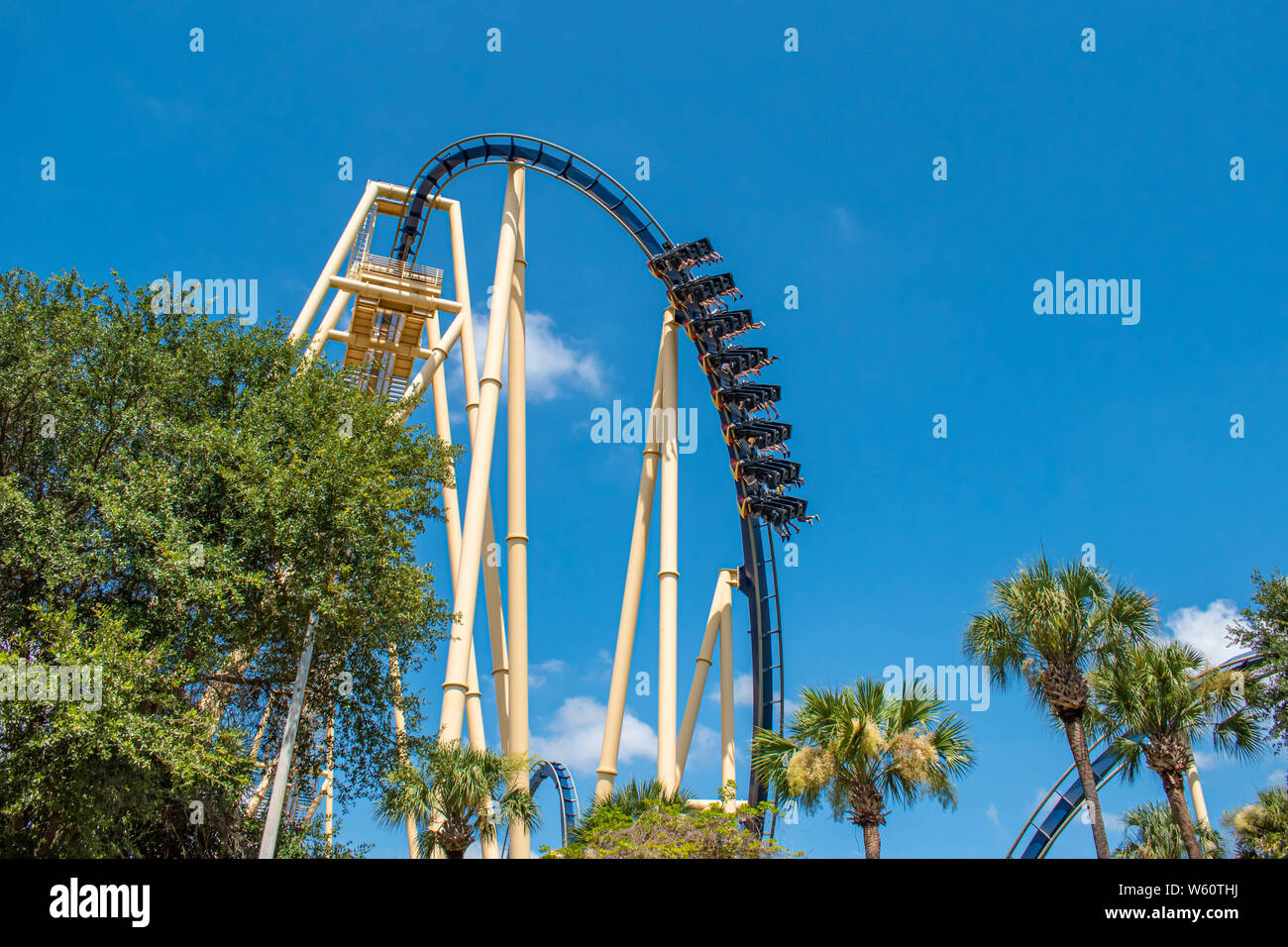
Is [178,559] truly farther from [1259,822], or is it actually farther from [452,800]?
[1259,822]

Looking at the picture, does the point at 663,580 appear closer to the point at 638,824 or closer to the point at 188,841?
the point at 638,824

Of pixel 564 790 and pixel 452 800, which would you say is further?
pixel 564 790

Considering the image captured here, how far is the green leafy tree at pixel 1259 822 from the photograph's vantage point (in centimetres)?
2029

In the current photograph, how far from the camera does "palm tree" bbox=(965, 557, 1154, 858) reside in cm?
1486

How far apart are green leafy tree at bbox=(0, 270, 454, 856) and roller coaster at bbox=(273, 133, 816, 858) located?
310 cm

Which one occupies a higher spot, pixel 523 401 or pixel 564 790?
pixel 523 401

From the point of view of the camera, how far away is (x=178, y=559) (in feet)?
47.5

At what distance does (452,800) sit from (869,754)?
245 inches

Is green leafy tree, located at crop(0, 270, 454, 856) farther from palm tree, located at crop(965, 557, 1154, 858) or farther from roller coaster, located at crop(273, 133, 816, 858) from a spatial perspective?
palm tree, located at crop(965, 557, 1154, 858)

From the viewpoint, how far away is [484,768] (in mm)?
15398

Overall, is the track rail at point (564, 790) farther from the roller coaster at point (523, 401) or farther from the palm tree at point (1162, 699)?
the palm tree at point (1162, 699)

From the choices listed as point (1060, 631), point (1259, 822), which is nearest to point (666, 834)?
point (1060, 631)

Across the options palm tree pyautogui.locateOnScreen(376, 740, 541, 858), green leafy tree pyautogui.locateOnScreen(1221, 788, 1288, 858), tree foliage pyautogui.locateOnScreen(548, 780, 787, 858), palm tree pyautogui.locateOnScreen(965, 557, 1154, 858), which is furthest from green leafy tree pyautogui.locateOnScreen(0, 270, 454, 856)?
green leafy tree pyautogui.locateOnScreen(1221, 788, 1288, 858)
